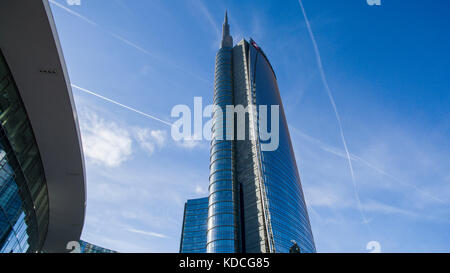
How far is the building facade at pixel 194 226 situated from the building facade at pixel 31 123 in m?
114

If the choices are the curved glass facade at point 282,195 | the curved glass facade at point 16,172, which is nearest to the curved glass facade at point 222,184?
the curved glass facade at point 282,195

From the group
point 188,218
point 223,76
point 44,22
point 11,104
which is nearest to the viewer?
point 44,22

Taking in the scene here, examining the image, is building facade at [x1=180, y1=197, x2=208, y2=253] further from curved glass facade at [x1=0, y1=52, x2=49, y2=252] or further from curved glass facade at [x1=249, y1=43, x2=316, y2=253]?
curved glass facade at [x1=0, y1=52, x2=49, y2=252]

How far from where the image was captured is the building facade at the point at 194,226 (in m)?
138

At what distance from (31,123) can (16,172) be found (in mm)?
5169

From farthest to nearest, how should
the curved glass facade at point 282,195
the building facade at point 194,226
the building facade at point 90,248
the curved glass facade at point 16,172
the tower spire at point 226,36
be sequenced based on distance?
the tower spire at point 226,36 < the building facade at point 194,226 < the building facade at point 90,248 < the curved glass facade at point 282,195 < the curved glass facade at point 16,172

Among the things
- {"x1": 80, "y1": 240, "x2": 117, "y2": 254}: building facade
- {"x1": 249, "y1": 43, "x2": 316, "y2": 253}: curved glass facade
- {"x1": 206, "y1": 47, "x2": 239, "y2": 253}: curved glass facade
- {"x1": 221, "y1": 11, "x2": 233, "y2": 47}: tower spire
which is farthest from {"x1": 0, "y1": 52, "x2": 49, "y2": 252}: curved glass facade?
{"x1": 221, "y1": 11, "x2": 233, "y2": 47}: tower spire

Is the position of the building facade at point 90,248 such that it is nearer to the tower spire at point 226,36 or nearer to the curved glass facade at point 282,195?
the curved glass facade at point 282,195

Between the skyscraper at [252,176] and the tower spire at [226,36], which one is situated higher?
the tower spire at [226,36]

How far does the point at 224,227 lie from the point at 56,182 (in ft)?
211

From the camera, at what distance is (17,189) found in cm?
2422

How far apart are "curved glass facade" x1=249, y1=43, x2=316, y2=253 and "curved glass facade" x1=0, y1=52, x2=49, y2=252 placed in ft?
224
